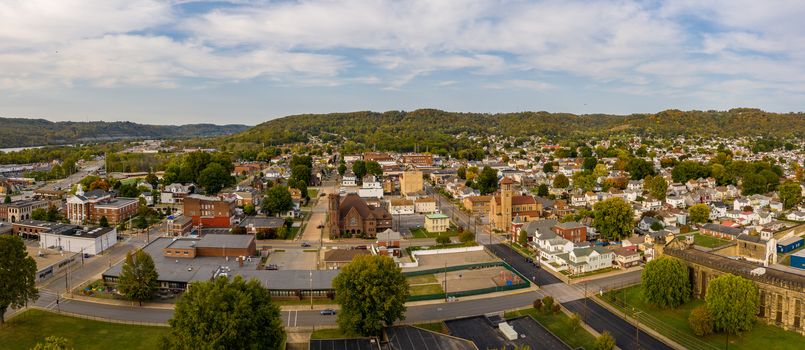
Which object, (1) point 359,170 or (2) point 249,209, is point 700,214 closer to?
(2) point 249,209

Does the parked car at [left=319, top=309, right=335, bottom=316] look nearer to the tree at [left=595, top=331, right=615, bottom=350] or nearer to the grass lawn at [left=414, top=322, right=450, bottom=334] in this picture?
the grass lawn at [left=414, top=322, right=450, bottom=334]

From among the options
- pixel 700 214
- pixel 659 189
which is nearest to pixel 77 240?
pixel 700 214

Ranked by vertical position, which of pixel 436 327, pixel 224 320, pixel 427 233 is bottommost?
pixel 436 327

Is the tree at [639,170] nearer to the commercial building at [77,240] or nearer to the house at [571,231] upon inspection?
the house at [571,231]

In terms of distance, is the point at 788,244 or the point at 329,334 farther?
the point at 788,244

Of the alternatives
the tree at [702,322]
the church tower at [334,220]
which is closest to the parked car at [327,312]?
the church tower at [334,220]

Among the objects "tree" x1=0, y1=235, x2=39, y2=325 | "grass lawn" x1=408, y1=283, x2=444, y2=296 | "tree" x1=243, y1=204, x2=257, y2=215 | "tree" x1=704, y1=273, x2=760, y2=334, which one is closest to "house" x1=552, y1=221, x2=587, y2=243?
"grass lawn" x1=408, y1=283, x2=444, y2=296
